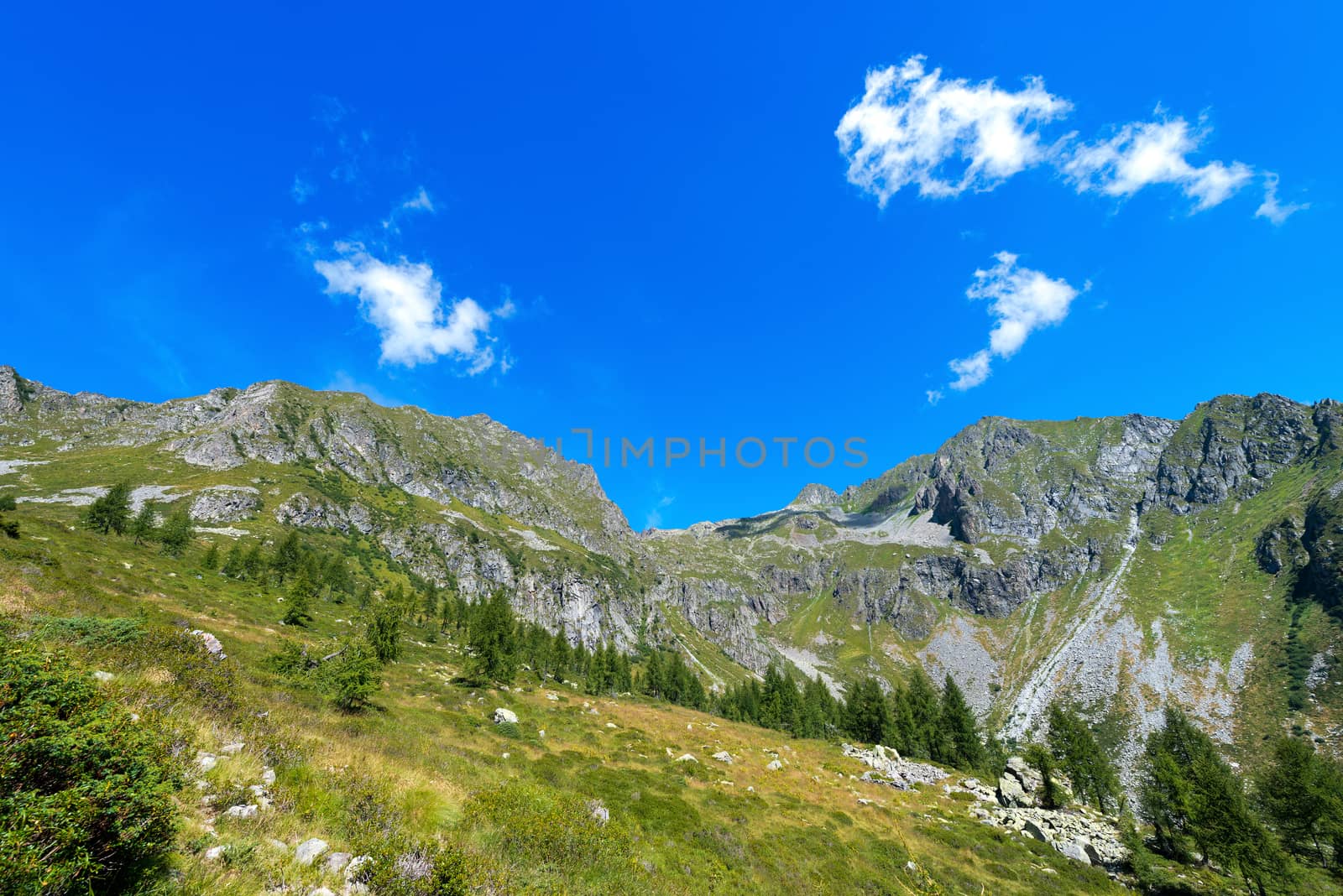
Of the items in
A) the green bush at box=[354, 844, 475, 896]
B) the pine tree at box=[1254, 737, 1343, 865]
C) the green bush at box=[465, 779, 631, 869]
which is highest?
the green bush at box=[354, 844, 475, 896]

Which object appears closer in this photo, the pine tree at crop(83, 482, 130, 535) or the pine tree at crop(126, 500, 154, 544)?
the pine tree at crop(83, 482, 130, 535)

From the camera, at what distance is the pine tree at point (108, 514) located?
70188mm

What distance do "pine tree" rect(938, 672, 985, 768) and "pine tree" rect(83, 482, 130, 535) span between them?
125456 mm

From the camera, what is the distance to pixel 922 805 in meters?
35.0

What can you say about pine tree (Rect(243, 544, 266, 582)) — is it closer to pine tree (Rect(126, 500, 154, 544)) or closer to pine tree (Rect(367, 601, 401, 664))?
pine tree (Rect(126, 500, 154, 544))

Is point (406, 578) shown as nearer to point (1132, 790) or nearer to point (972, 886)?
point (972, 886)

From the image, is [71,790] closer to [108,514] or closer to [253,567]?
[253,567]

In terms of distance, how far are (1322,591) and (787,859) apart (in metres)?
254

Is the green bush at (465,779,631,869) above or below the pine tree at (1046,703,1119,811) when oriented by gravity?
above

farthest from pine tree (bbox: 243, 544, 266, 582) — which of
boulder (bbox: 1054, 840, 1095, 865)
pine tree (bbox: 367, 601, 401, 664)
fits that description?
boulder (bbox: 1054, 840, 1095, 865)

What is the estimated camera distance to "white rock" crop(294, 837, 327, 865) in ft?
25.7

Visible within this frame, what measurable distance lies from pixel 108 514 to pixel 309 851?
99516 mm

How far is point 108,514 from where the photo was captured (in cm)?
7019

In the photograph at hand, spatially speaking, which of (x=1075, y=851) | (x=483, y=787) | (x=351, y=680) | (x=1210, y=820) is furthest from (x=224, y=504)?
(x=1210, y=820)
